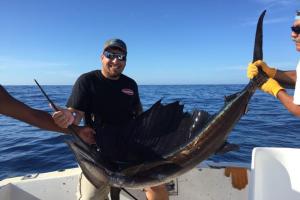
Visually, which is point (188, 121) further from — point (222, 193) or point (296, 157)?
point (222, 193)

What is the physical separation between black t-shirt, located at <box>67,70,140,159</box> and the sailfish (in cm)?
38

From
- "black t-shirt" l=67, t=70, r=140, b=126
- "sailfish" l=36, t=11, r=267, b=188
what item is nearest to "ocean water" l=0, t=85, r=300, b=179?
"black t-shirt" l=67, t=70, r=140, b=126

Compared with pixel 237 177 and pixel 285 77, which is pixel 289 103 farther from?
pixel 237 177

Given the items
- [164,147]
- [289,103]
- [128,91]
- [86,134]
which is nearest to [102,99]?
[128,91]

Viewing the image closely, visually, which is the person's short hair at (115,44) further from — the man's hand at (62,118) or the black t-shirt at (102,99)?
the man's hand at (62,118)

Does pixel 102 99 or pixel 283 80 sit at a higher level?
pixel 283 80

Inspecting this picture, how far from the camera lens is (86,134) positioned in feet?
6.73

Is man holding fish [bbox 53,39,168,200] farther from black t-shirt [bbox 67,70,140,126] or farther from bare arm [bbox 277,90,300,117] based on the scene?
bare arm [bbox 277,90,300,117]

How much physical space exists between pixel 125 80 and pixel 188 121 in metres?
0.96

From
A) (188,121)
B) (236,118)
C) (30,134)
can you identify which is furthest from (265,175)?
(30,134)

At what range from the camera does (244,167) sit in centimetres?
301

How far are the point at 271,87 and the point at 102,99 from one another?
1.30 meters

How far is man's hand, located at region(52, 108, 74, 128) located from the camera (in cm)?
173

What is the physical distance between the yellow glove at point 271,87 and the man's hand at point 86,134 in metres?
1.27
